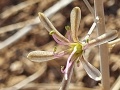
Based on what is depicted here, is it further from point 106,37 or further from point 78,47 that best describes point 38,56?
point 106,37

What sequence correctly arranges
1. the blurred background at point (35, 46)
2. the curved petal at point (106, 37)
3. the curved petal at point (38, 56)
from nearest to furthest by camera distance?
the curved petal at point (106, 37) → the curved petal at point (38, 56) → the blurred background at point (35, 46)

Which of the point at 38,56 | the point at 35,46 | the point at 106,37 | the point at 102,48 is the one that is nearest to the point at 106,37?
the point at 106,37

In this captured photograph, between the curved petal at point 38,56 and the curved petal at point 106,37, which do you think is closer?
the curved petal at point 106,37

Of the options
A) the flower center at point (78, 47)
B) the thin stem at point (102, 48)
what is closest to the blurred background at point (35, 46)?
the thin stem at point (102, 48)

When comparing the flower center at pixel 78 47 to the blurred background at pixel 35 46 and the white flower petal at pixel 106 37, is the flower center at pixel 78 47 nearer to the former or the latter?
the white flower petal at pixel 106 37

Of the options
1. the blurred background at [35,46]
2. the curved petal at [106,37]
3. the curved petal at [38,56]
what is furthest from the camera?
the blurred background at [35,46]

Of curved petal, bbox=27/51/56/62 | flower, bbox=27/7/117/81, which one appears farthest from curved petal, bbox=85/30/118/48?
curved petal, bbox=27/51/56/62

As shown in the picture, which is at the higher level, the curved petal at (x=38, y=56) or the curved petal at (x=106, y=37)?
the curved petal at (x=38, y=56)

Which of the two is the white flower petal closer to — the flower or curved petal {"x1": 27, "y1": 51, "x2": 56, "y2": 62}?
the flower

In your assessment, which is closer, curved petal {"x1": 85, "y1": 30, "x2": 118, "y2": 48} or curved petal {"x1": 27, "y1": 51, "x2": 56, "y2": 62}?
curved petal {"x1": 85, "y1": 30, "x2": 118, "y2": 48}

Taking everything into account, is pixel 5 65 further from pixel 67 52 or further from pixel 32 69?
pixel 67 52
